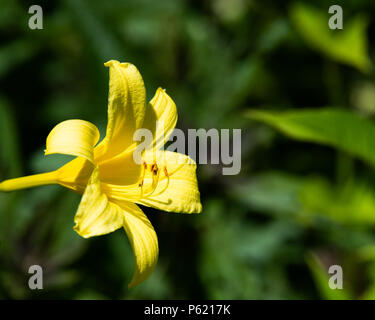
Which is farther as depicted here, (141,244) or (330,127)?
(330,127)

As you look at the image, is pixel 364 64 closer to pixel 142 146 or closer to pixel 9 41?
pixel 142 146

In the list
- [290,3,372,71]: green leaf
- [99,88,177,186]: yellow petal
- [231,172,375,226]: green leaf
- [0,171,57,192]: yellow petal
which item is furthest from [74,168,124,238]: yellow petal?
[290,3,372,71]: green leaf

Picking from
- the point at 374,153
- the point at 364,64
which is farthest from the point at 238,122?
the point at 374,153

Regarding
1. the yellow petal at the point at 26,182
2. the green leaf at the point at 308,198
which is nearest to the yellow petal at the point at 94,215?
the yellow petal at the point at 26,182

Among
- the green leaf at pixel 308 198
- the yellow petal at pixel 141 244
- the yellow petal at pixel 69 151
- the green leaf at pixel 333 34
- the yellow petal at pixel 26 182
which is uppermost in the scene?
the green leaf at pixel 333 34

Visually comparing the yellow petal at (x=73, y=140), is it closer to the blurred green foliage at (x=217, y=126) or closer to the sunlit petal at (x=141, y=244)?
the sunlit petal at (x=141, y=244)

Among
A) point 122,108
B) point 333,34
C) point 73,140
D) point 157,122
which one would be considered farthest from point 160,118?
point 333,34

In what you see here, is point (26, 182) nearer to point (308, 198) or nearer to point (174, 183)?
point (174, 183)

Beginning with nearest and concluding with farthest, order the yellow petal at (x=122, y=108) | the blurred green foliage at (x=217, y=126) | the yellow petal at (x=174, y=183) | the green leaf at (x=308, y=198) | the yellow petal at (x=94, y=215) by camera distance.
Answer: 1. the yellow petal at (x=94, y=215)
2. the yellow petal at (x=122, y=108)
3. the yellow petal at (x=174, y=183)
4. the blurred green foliage at (x=217, y=126)
5. the green leaf at (x=308, y=198)
